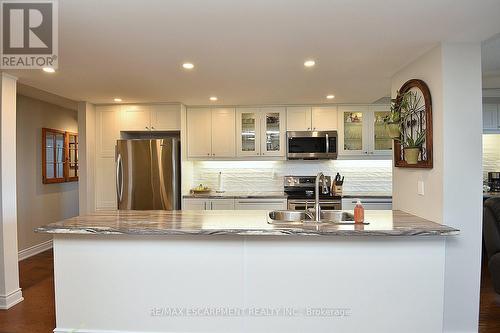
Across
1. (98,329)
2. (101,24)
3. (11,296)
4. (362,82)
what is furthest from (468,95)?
(11,296)

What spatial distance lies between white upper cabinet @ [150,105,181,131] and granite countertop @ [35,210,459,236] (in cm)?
230

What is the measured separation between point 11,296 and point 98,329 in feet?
4.48

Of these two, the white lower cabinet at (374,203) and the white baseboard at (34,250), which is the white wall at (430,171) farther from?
the white baseboard at (34,250)

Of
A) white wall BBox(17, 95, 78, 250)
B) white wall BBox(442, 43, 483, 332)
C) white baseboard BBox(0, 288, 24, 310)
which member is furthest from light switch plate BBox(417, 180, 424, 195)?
white wall BBox(17, 95, 78, 250)

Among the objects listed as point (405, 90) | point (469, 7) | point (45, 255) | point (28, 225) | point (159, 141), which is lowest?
point (45, 255)

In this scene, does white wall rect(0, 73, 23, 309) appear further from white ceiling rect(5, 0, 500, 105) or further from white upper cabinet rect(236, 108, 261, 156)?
white upper cabinet rect(236, 108, 261, 156)

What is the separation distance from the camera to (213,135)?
5043 mm

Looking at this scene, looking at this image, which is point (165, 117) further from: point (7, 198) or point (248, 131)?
point (7, 198)

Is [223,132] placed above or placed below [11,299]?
above

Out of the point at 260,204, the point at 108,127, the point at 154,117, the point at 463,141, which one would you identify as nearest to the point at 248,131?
the point at 260,204

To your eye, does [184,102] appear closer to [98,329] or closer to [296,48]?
[296,48]

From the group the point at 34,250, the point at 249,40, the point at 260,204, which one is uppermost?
the point at 249,40

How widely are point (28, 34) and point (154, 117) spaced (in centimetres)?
253

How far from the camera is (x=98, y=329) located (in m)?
2.50
